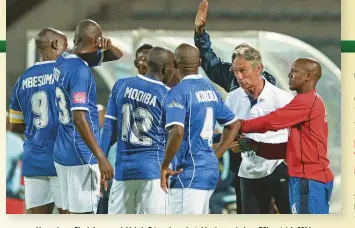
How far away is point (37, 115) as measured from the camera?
4.04 meters

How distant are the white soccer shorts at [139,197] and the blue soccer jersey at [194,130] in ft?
0.35

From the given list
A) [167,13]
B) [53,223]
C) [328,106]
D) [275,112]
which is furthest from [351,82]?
[53,223]

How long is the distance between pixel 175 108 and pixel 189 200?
0.52 meters

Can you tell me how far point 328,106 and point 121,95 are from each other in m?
1.22

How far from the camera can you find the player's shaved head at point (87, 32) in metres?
4.00

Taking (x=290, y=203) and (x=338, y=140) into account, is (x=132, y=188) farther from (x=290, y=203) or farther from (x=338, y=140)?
(x=338, y=140)

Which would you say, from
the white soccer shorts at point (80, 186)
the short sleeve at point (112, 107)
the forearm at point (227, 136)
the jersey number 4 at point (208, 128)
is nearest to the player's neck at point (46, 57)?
the short sleeve at point (112, 107)

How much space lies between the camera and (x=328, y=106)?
4020 millimetres

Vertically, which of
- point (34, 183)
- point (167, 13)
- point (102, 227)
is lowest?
point (102, 227)

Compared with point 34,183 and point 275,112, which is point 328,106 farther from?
point 34,183

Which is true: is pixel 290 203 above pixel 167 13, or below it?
below

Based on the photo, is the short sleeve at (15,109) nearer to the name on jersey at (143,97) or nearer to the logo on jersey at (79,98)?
the logo on jersey at (79,98)

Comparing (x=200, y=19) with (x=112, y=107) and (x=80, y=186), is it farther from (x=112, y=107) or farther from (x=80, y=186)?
(x=80, y=186)

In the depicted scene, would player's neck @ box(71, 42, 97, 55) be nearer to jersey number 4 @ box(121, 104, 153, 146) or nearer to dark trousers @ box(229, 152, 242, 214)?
jersey number 4 @ box(121, 104, 153, 146)
